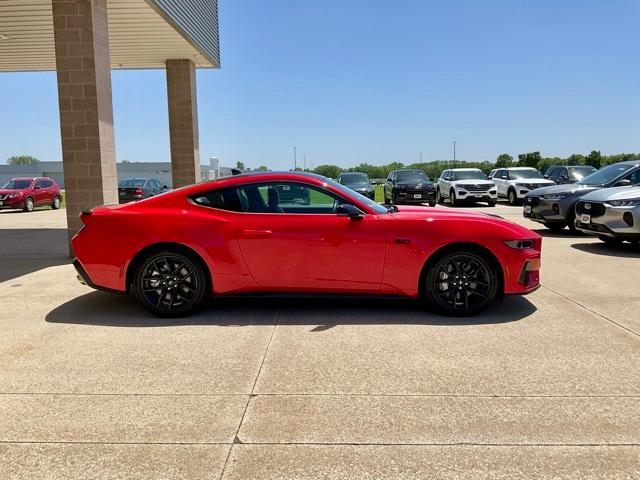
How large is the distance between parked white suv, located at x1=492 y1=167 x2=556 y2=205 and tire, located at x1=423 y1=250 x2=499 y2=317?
17.9 m

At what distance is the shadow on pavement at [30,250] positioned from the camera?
840 cm

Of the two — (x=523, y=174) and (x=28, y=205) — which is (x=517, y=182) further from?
(x=28, y=205)

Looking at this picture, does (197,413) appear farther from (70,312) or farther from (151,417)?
(70,312)

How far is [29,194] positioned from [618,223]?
23204mm

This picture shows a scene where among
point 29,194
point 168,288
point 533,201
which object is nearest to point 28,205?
point 29,194

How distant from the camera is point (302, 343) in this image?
452 centimetres

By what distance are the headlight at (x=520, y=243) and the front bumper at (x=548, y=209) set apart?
23.6 ft

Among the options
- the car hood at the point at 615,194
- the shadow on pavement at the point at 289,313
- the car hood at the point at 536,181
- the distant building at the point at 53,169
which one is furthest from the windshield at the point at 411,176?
the distant building at the point at 53,169

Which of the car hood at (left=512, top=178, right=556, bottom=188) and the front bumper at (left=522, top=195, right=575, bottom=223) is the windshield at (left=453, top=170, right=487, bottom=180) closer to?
the car hood at (left=512, top=178, right=556, bottom=188)

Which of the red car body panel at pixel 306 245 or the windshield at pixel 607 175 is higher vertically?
the windshield at pixel 607 175

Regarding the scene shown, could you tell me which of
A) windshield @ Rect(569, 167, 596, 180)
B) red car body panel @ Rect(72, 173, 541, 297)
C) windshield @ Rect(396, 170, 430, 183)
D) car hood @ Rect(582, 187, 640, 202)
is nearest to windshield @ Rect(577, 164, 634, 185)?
car hood @ Rect(582, 187, 640, 202)

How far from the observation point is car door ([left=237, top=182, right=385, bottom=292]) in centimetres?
518

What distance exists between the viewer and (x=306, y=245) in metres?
5.19

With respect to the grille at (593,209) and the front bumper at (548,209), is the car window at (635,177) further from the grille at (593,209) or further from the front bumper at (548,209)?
the grille at (593,209)
